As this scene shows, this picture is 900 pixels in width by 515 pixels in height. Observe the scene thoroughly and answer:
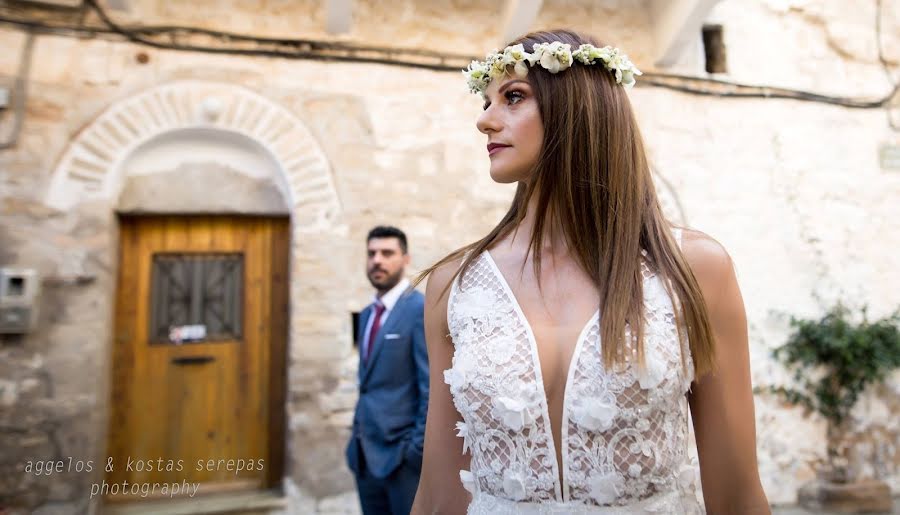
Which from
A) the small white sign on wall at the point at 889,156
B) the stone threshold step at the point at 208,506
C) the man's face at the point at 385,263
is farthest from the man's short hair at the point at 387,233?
the small white sign on wall at the point at 889,156

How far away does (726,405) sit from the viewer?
0.99m

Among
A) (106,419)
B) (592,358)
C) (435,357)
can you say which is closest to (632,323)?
(592,358)

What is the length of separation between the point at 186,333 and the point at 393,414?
6.99ft

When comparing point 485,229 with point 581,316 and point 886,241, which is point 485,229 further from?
point 886,241

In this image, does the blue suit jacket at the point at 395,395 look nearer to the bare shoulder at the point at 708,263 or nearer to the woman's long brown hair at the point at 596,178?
the woman's long brown hair at the point at 596,178

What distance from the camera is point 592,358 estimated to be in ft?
3.10

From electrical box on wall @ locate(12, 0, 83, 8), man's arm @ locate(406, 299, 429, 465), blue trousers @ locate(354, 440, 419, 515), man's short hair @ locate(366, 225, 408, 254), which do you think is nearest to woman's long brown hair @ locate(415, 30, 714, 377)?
man's arm @ locate(406, 299, 429, 465)

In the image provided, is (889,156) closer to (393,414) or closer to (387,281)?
(387,281)

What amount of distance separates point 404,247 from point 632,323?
2.23m

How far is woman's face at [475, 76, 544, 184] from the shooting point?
1082mm

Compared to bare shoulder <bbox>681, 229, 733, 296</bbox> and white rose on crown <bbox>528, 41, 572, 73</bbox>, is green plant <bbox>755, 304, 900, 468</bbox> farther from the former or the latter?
white rose on crown <bbox>528, 41, 572, 73</bbox>

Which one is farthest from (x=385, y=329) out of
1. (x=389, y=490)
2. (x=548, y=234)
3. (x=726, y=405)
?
(x=726, y=405)

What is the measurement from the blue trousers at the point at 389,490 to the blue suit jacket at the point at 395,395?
0.12 ft

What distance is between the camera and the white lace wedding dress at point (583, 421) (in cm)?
92
